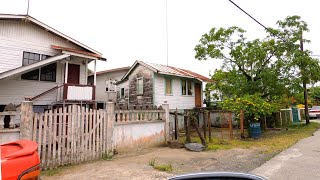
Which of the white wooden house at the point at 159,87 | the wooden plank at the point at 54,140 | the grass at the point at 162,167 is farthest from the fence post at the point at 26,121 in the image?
the white wooden house at the point at 159,87

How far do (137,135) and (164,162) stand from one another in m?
2.45

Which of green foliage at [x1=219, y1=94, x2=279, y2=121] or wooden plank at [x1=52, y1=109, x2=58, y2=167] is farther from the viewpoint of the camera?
green foliage at [x1=219, y1=94, x2=279, y2=121]

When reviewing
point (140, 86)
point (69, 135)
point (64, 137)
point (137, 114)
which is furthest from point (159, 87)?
point (64, 137)

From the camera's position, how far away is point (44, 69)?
47.4ft

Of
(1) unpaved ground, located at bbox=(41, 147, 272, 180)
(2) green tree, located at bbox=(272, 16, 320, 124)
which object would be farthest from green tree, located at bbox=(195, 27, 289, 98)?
(1) unpaved ground, located at bbox=(41, 147, 272, 180)

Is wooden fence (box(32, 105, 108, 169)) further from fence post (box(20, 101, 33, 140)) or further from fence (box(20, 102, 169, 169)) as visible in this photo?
fence post (box(20, 101, 33, 140))

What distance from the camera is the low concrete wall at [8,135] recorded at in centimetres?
590

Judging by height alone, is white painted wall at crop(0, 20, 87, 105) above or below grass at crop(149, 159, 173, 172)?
above

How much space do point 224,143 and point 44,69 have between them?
1192 cm

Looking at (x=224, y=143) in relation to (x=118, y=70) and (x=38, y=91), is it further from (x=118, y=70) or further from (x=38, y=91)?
(x=118, y=70)

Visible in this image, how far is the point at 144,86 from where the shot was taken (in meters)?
19.6

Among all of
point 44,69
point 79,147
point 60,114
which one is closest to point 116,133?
point 79,147

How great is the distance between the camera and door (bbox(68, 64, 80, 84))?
1561 centimetres

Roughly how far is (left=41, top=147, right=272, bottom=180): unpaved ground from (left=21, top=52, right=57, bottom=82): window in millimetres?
8996
